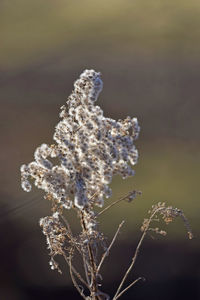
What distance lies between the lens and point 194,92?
254cm

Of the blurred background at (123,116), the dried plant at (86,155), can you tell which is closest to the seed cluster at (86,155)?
the dried plant at (86,155)

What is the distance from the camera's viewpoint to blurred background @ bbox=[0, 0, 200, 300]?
1539 mm

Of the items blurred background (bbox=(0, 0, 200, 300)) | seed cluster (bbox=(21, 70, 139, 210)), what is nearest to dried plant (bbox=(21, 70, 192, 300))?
seed cluster (bbox=(21, 70, 139, 210))

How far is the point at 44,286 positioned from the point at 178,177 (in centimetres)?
79

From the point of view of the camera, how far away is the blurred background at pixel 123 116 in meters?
1.54

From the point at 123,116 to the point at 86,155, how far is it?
1.65 meters

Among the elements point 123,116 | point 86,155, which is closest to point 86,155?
point 86,155

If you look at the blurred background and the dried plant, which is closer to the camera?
the dried plant

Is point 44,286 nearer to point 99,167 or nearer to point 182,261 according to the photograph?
point 182,261

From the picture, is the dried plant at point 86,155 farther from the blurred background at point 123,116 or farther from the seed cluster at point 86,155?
the blurred background at point 123,116

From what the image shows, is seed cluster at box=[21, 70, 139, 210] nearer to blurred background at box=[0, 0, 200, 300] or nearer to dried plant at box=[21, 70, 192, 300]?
dried plant at box=[21, 70, 192, 300]

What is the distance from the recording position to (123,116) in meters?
2.36

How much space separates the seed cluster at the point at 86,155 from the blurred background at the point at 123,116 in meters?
0.82

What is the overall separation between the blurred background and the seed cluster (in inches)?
32.4
